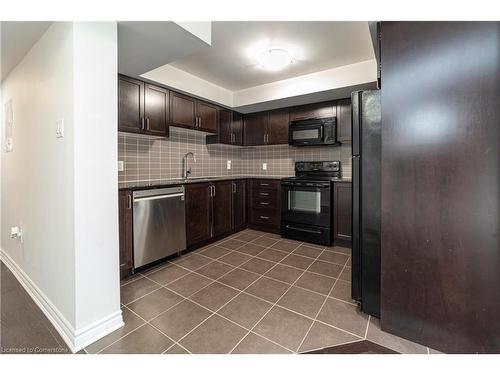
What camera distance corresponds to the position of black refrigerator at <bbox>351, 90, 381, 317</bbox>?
157 cm

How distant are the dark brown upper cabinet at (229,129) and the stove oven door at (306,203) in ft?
3.87

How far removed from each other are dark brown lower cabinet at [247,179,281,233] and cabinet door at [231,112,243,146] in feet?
2.41

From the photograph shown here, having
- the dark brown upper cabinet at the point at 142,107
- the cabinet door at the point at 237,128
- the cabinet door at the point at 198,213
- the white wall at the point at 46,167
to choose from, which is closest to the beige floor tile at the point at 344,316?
the white wall at the point at 46,167

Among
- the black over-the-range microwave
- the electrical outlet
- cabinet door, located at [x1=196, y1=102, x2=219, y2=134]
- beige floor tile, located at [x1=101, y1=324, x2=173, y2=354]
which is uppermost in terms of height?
cabinet door, located at [x1=196, y1=102, x2=219, y2=134]

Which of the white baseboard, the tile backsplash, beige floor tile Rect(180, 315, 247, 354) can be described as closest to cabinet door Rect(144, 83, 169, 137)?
the tile backsplash

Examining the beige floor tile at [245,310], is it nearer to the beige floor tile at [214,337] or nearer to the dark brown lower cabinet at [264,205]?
the beige floor tile at [214,337]

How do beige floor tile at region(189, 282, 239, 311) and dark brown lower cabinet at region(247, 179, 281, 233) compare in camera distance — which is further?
dark brown lower cabinet at region(247, 179, 281, 233)

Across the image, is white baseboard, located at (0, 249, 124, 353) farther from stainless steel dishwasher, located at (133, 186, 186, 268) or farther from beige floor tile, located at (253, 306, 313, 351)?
beige floor tile, located at (253, 306, 313, 351)

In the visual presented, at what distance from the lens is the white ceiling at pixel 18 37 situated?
158cm

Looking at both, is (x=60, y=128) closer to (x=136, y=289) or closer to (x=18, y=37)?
(x=18, y=37)

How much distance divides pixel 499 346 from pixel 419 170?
960 mm

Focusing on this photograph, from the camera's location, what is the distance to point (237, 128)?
13.1 feet

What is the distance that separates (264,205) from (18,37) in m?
3.27

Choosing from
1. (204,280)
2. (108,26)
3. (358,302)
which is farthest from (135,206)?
(358,302)
